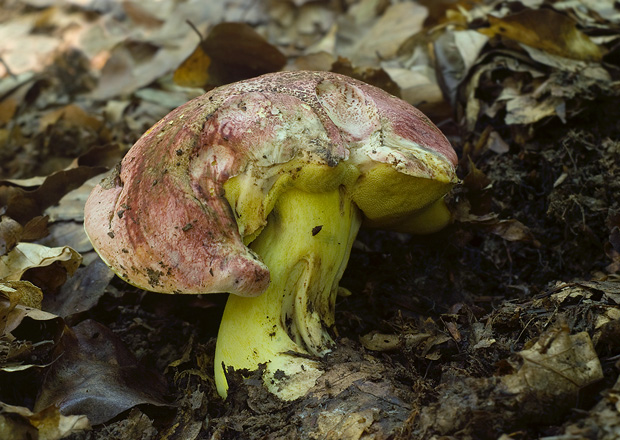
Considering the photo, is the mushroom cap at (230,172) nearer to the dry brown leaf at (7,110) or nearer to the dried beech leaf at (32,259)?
the dried beech leaf at (32,259)

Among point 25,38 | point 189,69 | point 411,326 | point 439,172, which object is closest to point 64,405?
point 411,326

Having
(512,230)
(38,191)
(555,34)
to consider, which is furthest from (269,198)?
(555,34)

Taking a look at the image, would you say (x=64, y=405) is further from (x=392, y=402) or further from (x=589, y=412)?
(x=589, y=412)

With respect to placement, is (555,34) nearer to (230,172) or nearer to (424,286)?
(424,286)

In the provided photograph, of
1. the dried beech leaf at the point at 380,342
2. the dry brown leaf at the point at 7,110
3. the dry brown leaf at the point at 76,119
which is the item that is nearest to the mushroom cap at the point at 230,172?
the dried beech leaf at the point at 380,342

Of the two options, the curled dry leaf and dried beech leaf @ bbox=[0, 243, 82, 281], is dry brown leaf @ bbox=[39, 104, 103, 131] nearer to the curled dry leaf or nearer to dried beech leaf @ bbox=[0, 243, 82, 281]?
dried beech leaf @ bbox=[0, 243, 82, 281]

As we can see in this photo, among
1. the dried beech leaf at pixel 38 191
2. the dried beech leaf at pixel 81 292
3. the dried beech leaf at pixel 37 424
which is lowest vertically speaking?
the dried beech leaf at pixel 38 191

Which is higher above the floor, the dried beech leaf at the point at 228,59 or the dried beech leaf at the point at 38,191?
the dried beech leaf at the point at 228,59
